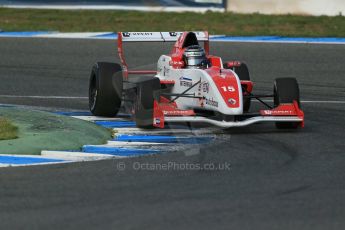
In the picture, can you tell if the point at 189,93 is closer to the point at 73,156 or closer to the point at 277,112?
the point at 277,112

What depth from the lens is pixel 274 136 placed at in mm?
10516

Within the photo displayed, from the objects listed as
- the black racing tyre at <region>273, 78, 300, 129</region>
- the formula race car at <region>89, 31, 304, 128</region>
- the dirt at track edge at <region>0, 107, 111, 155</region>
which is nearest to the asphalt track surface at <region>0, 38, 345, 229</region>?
the black racing tyre at <region>273, 78, 300, 129</region>

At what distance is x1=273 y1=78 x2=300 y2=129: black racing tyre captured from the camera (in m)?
11.0

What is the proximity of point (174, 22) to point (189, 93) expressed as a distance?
433 inches

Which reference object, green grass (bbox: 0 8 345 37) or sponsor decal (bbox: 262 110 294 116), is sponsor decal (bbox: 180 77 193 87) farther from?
green grass (bbox: 0 8 345 37)

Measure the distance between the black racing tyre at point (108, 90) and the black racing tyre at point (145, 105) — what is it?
67 centimetres

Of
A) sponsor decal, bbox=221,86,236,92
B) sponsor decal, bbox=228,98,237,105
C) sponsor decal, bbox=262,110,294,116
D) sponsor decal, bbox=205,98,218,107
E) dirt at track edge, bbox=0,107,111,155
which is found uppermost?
sponsor decal, bbox=221,86,236,92

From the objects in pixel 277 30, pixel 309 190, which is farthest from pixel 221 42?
pixel 309 190

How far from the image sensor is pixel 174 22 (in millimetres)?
22094

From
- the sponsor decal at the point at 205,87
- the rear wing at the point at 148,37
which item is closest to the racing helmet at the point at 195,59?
the sponsor decal at the point at 205,87

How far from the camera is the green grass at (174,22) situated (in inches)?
831

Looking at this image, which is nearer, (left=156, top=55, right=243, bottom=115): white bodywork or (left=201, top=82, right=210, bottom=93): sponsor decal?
(left=156, top=55, right=243, bottom=115): white bodywork

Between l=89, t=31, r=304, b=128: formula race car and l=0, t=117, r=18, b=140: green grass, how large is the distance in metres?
1.55

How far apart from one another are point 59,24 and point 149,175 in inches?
570
